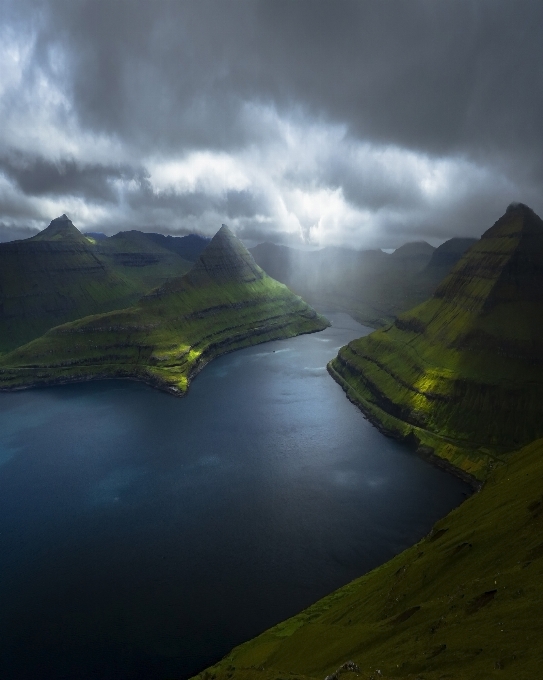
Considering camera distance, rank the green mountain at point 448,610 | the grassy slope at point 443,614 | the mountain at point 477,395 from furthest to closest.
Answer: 1. the mountain at point 477,395
2. the green mountain at point 448,610
3. the grassy slope at point 443,614

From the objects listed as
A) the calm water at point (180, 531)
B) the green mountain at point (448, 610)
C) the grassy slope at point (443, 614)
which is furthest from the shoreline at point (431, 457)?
the grassy slope at point (443, 614)

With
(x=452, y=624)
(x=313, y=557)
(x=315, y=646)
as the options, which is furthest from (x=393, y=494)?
(x=452, y=624)

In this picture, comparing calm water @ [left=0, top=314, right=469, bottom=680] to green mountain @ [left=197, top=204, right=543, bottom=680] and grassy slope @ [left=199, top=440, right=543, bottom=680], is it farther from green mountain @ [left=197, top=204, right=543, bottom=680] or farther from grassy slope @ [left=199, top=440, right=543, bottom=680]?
green mountain @ [left=197, top=204, right=543, bottom=680]

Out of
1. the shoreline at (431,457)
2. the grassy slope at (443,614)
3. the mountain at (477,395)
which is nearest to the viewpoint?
the grassy slope at (443,614)

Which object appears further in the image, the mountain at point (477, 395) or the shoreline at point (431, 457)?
the mountain at point (477, 395)

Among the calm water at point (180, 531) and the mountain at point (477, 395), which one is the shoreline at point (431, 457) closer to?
the mountain at point (477, 395)

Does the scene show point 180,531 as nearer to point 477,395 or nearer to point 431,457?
point 431,457
